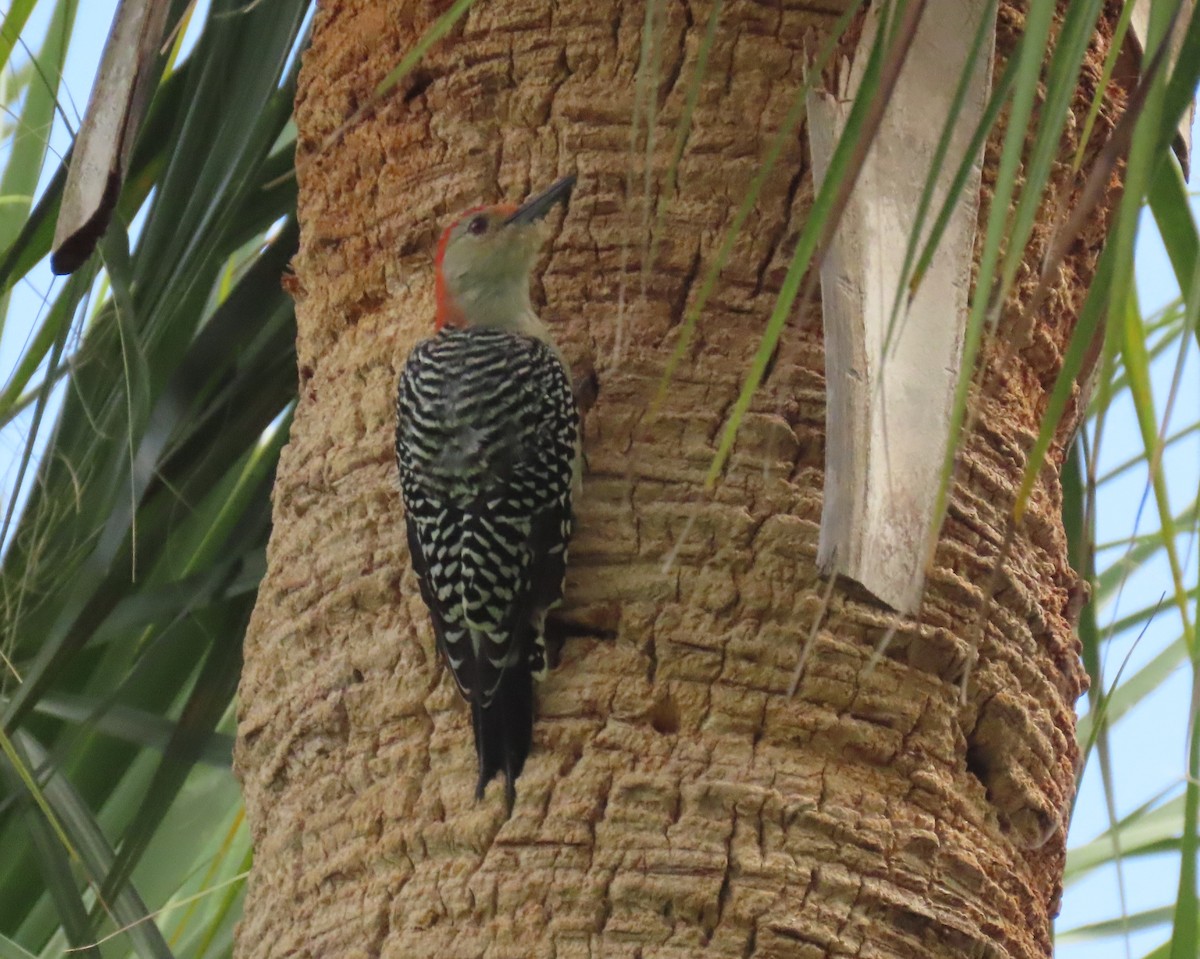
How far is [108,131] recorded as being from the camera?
207cm

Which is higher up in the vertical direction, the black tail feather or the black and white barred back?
the black and white barred back

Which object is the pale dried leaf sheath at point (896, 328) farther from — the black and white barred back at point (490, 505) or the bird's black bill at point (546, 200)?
the black and white barred back at point (490, 505)

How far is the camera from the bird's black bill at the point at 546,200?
3.07 m

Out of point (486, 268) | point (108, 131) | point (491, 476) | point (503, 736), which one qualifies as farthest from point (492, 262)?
point (108, 131)

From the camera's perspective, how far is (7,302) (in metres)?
3.22

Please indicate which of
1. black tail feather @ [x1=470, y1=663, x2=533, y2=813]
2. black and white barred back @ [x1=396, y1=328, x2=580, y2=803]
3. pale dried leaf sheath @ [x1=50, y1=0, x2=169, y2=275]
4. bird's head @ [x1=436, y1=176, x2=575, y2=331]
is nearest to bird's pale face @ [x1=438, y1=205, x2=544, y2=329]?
bird's head @ [x1=436, y1=176, x2=575, y2=331]

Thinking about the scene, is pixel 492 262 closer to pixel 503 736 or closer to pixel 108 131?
pixel 503 736

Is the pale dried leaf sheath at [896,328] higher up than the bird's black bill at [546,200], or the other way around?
the bird's black bill at [546,200]

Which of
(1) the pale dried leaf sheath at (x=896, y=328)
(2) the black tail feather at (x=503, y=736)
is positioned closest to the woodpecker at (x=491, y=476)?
(2) the black tail feather at (x=503, y=736)

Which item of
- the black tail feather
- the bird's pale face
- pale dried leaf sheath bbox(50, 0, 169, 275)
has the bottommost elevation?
the black tail feather

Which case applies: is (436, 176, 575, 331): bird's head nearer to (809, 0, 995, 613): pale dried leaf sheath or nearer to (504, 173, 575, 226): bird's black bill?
(504, 173, 575, 226): bird's black bill

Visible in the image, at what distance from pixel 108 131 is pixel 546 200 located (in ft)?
3.76

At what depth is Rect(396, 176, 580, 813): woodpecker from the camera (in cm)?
271

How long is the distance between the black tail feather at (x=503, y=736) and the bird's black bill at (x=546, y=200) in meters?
0.93
